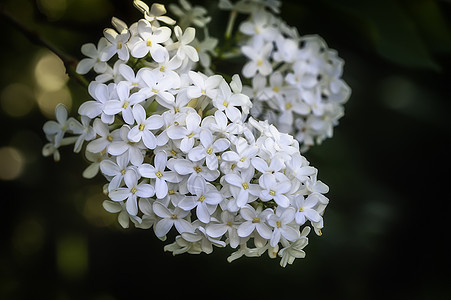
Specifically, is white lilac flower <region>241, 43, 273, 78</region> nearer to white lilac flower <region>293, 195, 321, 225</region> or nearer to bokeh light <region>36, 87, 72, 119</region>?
white lilac flower <region>293, 195, 321, 225</region>

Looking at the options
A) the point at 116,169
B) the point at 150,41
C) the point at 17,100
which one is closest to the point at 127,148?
the point at 116,169

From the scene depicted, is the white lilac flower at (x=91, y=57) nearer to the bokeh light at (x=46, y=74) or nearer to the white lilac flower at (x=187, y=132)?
the white lilac flower at (x=187, y=132)

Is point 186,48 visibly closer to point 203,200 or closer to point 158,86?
point 158,86

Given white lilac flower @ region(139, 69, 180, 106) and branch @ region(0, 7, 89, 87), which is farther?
branch @ region(0, 7, 89, 87)

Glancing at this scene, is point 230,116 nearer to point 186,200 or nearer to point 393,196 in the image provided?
point 186,200

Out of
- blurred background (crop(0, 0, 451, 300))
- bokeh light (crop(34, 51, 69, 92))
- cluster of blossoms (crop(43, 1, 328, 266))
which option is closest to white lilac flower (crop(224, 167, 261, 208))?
cluster of blossoms (crop(43, 1, 328, 266))
